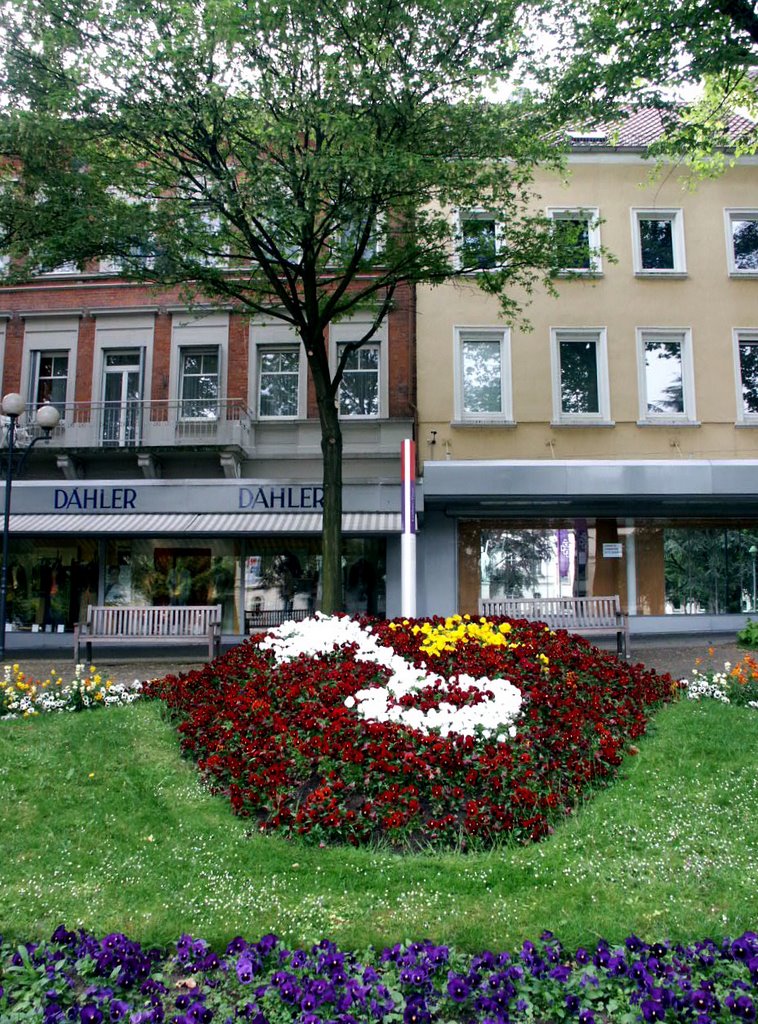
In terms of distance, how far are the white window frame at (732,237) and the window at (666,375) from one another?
193cm

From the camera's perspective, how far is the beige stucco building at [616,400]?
17.4m

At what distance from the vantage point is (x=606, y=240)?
1816cm

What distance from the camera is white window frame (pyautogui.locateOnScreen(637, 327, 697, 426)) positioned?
17578mm

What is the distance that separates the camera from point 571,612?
13.5 meters

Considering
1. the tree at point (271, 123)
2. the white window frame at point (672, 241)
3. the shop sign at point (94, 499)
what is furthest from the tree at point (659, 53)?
the shop sign at point (94, 499)

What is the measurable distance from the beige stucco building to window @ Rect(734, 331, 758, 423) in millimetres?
44

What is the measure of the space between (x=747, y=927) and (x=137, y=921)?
114 inches

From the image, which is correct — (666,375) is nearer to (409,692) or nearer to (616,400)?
(616,400)

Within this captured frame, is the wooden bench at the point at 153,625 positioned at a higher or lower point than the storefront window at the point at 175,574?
lower

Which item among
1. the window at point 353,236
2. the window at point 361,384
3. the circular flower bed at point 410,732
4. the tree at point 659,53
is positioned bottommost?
the circular flower bed at point 410,732

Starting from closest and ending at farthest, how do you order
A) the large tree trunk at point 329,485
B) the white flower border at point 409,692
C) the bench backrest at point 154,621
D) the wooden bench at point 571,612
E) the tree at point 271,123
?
the white flower border at point 409,692 → the tree at point 271,123 → the large tree trunk at point 329,485 → the bench backrest at point 154,621 → the wooden bench at point 571,612

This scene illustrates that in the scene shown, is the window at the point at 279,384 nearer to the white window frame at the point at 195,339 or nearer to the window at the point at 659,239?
the white window frame at the point at 195,339

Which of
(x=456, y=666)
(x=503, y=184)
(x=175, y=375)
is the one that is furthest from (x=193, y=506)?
(x=456, y=666)

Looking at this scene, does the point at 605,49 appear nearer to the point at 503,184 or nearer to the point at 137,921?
the point at 503,184
